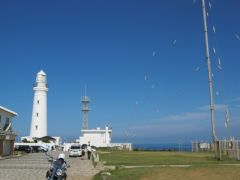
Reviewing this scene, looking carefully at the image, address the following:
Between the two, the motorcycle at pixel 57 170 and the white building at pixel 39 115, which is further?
the white building at pixel 39 115

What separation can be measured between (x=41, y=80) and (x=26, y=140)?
12606 millimetres

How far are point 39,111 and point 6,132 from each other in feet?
94.8

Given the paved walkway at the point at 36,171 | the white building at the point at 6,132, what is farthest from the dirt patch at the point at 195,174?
the white building at the point at 6,132

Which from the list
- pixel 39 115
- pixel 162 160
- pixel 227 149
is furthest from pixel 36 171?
pixel 39 115

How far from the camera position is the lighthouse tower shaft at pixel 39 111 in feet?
259

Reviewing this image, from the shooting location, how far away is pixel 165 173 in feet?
62.7

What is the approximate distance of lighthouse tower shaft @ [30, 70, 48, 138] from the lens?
7888 centimetres

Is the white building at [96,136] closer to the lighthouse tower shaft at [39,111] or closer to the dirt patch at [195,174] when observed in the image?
the lighthouse tower shaft at [39,111]

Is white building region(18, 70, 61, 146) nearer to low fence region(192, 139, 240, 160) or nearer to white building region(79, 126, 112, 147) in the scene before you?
white building region(79, 126, 112, 147)

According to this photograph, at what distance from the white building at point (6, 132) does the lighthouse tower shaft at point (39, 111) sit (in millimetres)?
23787

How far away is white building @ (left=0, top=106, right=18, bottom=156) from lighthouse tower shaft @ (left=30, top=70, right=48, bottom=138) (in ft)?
78.0

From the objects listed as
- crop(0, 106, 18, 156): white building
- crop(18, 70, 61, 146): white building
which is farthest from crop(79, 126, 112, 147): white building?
crop(0, 106, 18, 156): white building

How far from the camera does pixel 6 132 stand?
49.9m

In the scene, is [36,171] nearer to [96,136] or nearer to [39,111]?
[39,111]
